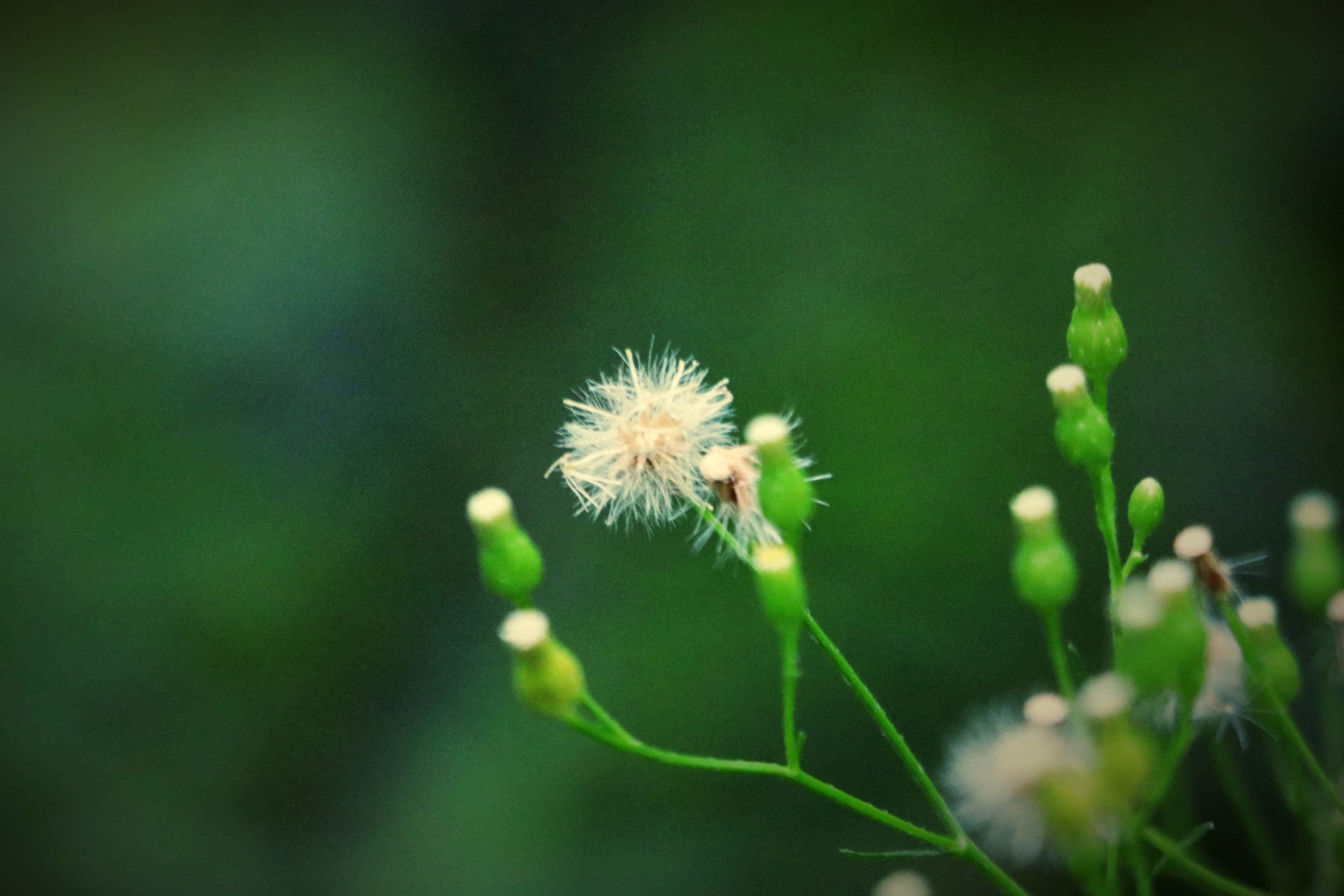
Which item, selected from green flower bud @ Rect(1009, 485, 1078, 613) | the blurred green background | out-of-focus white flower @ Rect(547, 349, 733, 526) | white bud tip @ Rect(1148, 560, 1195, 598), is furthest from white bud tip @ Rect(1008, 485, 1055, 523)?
the blurred green background

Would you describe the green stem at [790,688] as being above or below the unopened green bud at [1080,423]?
below

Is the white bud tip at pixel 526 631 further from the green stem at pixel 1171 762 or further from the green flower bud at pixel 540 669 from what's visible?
the green stem at pixel 1171 762

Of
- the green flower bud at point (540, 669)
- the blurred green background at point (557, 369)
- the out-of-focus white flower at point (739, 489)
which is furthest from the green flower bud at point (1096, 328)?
the blurred green background at point (557, 369)

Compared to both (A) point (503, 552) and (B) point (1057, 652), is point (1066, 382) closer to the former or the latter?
(B) point (1057, 652)

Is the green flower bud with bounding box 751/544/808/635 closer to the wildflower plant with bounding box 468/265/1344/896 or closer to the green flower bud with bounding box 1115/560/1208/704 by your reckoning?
the wildflower plant with bounding box 468/265/1344/896

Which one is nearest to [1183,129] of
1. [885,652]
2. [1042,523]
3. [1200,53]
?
[1200,53]

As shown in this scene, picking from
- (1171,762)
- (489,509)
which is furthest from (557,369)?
(1171,762)

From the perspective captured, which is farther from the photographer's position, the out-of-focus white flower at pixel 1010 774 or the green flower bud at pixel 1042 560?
the green flower bud at pixel 1042 560
